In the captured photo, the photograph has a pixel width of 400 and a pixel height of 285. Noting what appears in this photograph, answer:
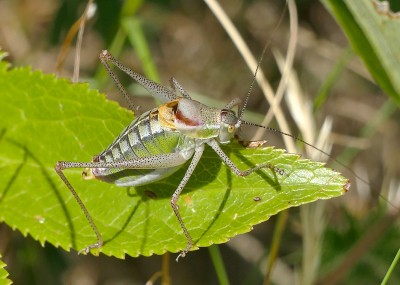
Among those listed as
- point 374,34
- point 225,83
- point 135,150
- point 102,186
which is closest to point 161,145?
point 135,150

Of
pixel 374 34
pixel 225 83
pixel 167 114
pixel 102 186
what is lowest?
pixel 102 186

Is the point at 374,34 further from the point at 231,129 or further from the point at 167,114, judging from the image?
the point at 167,114

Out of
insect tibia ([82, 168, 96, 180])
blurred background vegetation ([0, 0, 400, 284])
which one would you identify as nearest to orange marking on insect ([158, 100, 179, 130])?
insect tibia ([82, 168, 96, 180])

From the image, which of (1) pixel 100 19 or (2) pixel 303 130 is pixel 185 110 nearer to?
(2) pixel 303 130

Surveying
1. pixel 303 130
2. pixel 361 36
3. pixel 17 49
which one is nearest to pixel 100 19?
pixel 17 49

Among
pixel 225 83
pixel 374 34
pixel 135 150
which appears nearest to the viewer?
pixel 374 34

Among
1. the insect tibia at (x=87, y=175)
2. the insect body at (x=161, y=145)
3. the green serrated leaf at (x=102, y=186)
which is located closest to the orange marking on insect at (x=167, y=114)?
the insect body at (x=161, y=145)

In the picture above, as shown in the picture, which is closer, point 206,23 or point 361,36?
point 361,36
